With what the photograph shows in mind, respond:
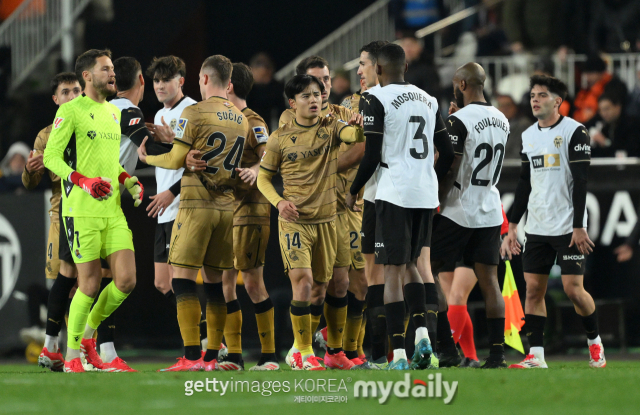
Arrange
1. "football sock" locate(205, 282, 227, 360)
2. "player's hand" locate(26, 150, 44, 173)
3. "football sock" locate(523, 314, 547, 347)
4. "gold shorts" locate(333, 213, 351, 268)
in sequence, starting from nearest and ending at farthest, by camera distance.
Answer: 1. "football sock" locate(205, 282, 227, 360)
2. "football sock" locate(523, 314, 547, 347)
3. "gold shorts" locate(333, 213, 351, 268)
4. "player's hand" locate(26, 150, 44, 173)

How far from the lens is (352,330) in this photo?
323 inches

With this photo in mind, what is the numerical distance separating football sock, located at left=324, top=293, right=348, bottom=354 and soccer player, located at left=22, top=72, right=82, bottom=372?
6.87ft

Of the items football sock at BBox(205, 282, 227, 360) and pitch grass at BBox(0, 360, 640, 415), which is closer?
pitch grass at BBox(0, 360, 640, 415)

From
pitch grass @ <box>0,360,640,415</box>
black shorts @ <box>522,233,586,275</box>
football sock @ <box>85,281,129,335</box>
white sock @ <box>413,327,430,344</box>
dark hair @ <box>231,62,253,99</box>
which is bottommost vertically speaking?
pitch grass @ <box>0,360,640,415</box>

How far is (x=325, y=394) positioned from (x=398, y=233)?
1550 mm

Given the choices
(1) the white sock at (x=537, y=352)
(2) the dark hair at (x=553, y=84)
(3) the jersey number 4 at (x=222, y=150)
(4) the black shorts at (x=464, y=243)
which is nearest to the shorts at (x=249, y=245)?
(3) the jersey number 4 at (x=222, y=150)

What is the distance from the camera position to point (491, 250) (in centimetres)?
773

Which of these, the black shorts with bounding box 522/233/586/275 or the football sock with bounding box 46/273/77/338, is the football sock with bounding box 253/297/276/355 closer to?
the football sock with bounding box 46/273/77/338

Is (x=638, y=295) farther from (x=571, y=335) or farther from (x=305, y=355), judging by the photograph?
(x=305, y=355)

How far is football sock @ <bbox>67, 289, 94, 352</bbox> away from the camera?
7.26m

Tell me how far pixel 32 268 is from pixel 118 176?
153 inches

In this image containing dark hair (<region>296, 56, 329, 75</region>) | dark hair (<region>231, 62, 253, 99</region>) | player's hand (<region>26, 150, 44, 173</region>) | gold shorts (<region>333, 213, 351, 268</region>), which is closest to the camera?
gold shorts (<region>333, 213, 351, 268</region>)

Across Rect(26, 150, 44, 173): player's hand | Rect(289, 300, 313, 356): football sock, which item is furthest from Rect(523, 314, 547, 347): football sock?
Rect(26, 150, 44, 173): player's hand

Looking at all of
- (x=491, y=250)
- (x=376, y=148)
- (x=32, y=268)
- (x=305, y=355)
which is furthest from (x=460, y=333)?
(x=32, y=268)
